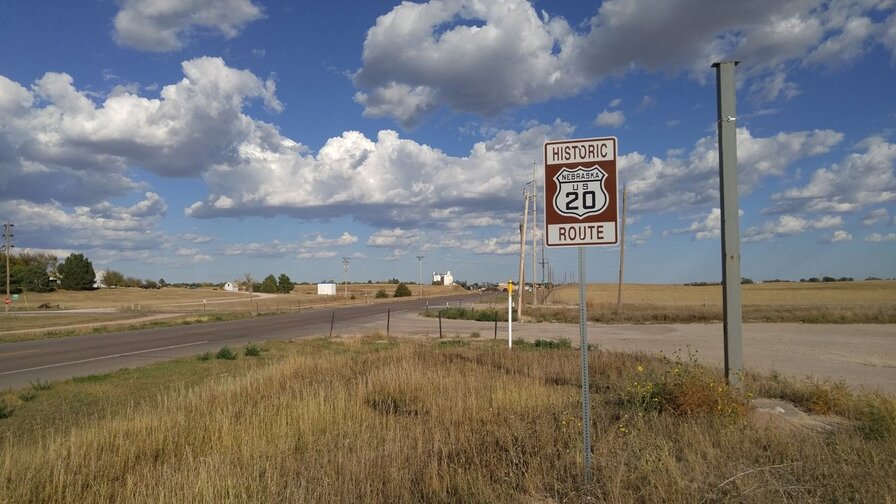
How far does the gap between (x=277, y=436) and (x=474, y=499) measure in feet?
9.66

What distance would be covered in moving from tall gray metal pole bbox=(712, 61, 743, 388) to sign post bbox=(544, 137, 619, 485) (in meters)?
5.33

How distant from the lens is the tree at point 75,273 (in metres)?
111

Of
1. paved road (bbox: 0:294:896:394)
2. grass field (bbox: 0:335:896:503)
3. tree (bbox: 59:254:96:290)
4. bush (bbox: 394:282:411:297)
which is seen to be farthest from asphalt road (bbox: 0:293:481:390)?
tree (bbox: 59:254:96:290)

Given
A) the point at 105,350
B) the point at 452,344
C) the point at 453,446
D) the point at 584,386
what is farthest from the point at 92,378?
the point at 584,386

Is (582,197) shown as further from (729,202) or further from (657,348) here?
(657,348)

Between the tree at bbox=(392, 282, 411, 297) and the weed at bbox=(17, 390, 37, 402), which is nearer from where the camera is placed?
the weed at bbox=(17, 390, 37, 402)

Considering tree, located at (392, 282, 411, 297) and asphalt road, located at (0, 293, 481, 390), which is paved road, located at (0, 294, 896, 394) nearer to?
asphalt road, located at (0, 293, 481, 390)

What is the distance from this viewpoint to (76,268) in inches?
4368

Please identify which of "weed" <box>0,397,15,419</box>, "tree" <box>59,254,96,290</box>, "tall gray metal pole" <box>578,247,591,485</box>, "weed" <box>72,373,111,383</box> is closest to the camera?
"tall gray metal pole" <box>578,247,591,485</box>

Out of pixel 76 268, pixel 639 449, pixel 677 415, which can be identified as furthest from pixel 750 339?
pixel 76 268

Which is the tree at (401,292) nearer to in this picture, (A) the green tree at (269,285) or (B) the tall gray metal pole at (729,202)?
(A) the green tree at (269,285)

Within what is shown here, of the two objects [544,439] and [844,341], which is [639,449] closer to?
[544,439]

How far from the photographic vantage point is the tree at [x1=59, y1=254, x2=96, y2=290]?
363 feet

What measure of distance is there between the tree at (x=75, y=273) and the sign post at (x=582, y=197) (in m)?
125
